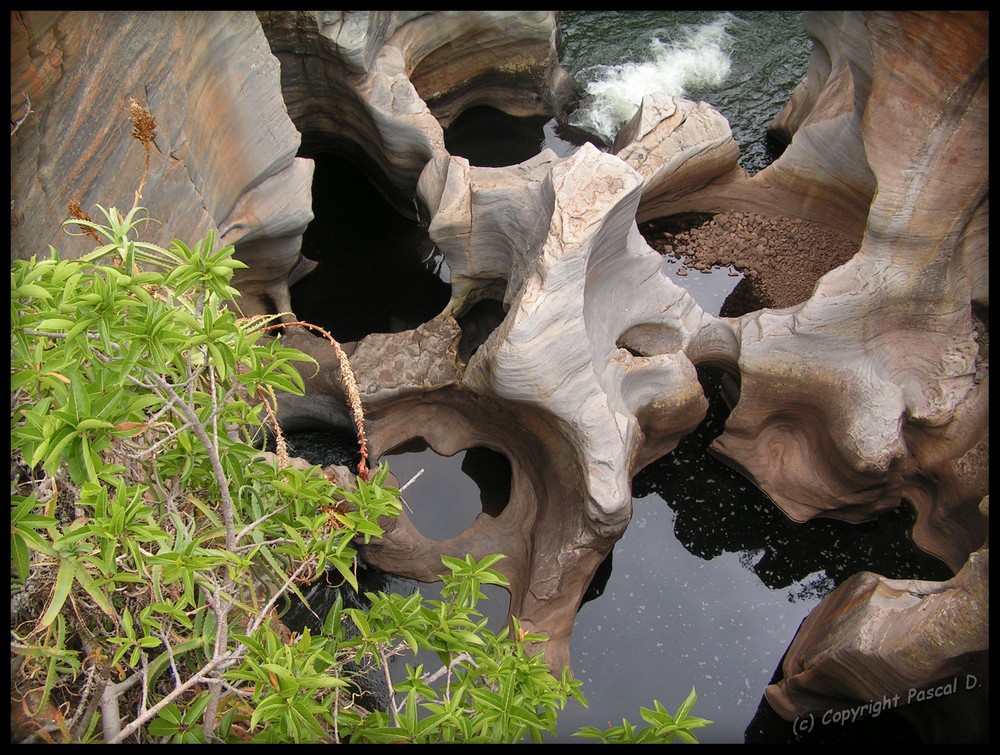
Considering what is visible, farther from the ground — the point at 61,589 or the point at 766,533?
the point at 61,589

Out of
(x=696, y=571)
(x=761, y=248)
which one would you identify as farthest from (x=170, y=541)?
(x=761, y=248)

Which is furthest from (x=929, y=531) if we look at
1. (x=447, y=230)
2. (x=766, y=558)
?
(x=447, y=230)

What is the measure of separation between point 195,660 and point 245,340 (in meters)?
1.48

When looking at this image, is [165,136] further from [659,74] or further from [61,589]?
[659,74]

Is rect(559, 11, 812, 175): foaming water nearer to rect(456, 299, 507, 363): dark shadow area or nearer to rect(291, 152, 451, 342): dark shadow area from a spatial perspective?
rect(291, 152, 451, 342): dark shadow area

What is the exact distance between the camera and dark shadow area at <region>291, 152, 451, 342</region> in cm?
838

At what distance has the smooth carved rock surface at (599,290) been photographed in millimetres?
5582

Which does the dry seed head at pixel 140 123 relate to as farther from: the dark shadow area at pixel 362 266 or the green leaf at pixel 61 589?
the dark shadow area at pixel 362 266

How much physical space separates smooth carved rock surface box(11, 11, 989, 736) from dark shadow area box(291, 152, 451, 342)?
704 millimetres

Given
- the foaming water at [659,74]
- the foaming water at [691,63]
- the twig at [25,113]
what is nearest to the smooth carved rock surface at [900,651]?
the foaming water at [691,63]

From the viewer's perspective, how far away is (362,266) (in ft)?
28.8

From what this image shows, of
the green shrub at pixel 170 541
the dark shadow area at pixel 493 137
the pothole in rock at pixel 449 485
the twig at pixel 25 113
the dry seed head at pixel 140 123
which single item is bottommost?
the pothole in rock at pixel 449 485

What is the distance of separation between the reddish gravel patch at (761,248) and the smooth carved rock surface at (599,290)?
0.45 meters

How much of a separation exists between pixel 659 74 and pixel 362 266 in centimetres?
490
